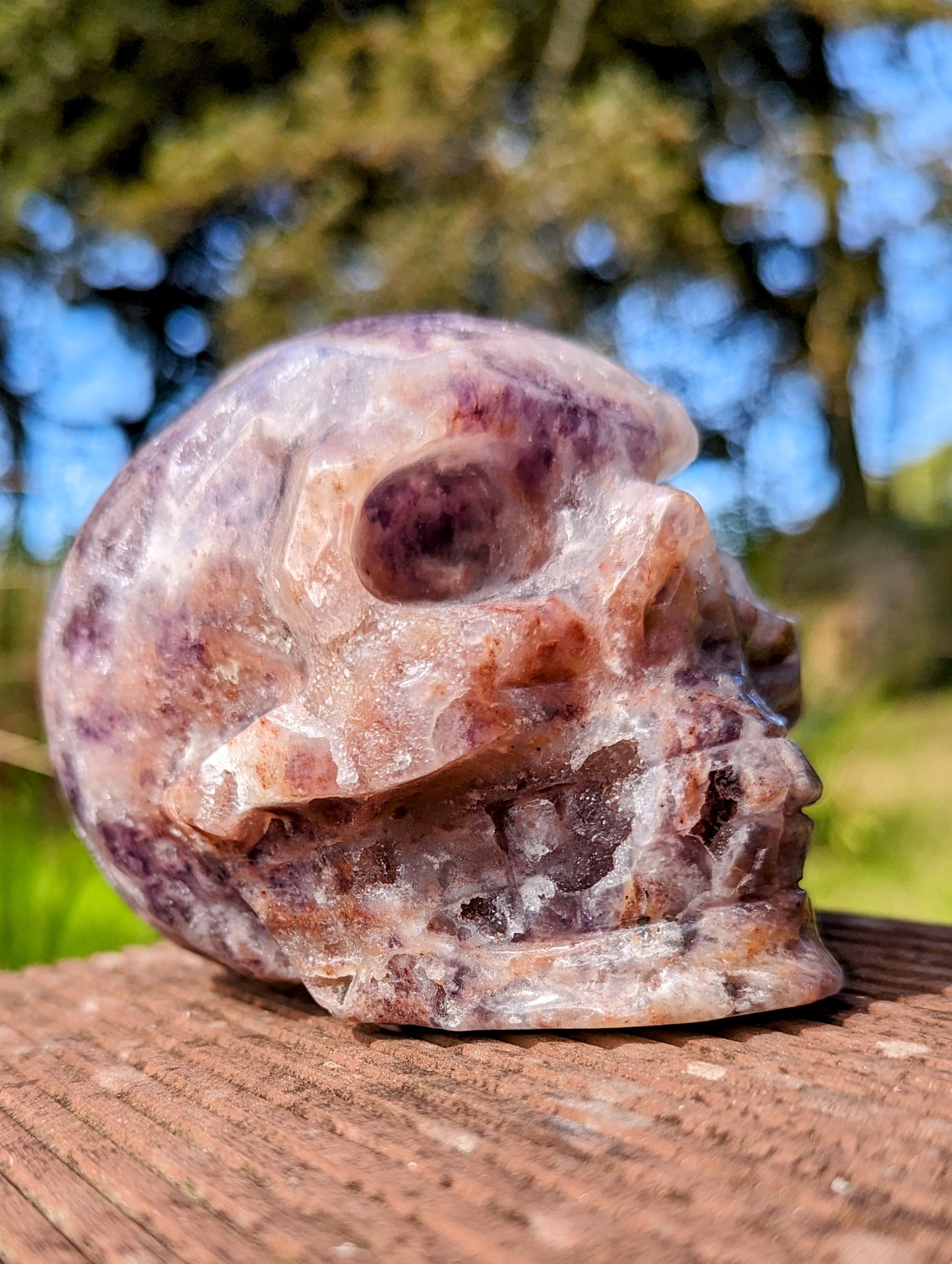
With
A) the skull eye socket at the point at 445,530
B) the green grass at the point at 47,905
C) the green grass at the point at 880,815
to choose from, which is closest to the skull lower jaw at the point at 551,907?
the skull eye socket at the point at 445,530

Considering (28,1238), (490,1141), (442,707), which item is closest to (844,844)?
(442,707)

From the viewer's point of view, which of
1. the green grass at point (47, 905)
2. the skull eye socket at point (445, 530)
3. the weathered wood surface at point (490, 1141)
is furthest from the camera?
the green grass at point (47, 905)

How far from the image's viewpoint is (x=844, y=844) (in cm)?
325

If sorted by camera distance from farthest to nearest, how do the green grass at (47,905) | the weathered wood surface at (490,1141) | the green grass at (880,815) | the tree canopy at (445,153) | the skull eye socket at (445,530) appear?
the tree canopy at (445,153) < the green grass at (880,815) < the green grass at (47,905) < the skull eye socket at (445,530) < the weathered wood surface at (490,1141)

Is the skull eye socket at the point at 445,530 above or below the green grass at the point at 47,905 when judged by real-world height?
above

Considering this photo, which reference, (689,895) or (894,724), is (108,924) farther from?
(894,724)

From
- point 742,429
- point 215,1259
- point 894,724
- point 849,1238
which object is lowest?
point 894,724

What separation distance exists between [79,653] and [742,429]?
4582 millimetres

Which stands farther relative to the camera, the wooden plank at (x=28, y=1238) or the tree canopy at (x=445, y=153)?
the tree canopy at (x=445, y=153)

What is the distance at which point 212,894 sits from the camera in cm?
115

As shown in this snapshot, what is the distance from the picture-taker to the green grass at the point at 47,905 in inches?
77.5

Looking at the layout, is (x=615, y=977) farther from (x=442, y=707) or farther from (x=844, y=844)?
(x=844, y=844)

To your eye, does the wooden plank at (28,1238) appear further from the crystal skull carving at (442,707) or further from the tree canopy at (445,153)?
the tree canopy at (445,153)

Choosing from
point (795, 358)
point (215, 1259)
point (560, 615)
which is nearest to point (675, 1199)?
point (215, 1259)
